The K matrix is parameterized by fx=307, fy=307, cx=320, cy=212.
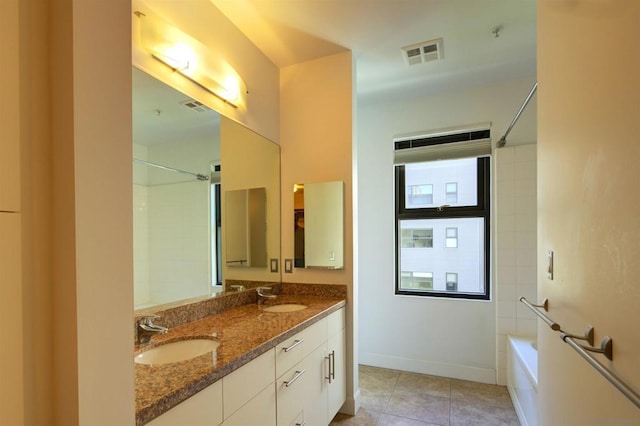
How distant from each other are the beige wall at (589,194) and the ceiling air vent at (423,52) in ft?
2.99

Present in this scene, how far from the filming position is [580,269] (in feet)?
3.53

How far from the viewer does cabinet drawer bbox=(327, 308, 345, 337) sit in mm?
2103

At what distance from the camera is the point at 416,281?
3.27 meters

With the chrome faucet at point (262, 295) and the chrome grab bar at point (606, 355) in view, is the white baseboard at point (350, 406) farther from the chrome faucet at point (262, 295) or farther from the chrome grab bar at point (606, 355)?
the chrome grab bar at point (606, 355)

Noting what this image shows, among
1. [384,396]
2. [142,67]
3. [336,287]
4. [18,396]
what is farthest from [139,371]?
[384,396]

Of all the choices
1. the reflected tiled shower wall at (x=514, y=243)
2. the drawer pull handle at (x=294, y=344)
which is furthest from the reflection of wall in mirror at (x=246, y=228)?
the reflected tiled shower wall at (x=514, y=243)

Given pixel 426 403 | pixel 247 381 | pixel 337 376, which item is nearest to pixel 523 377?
pixel 426 403

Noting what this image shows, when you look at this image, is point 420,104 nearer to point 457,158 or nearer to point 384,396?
point 457,158

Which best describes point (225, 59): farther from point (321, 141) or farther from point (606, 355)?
point (606, 355)

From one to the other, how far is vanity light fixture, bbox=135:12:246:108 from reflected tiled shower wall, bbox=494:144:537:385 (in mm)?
2402

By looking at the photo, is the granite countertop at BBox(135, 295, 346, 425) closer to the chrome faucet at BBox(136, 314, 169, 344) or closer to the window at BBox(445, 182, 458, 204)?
the chrome faucet at BBox(136, 314, 169, 344)

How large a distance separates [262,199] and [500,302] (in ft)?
7.65

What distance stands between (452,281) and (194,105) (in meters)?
2.82

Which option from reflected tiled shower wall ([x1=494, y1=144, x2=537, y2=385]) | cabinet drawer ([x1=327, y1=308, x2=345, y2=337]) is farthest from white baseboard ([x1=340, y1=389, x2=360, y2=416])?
reflected tiled shower wall ([x1=494, y1=144, x2=537, y2=385])
